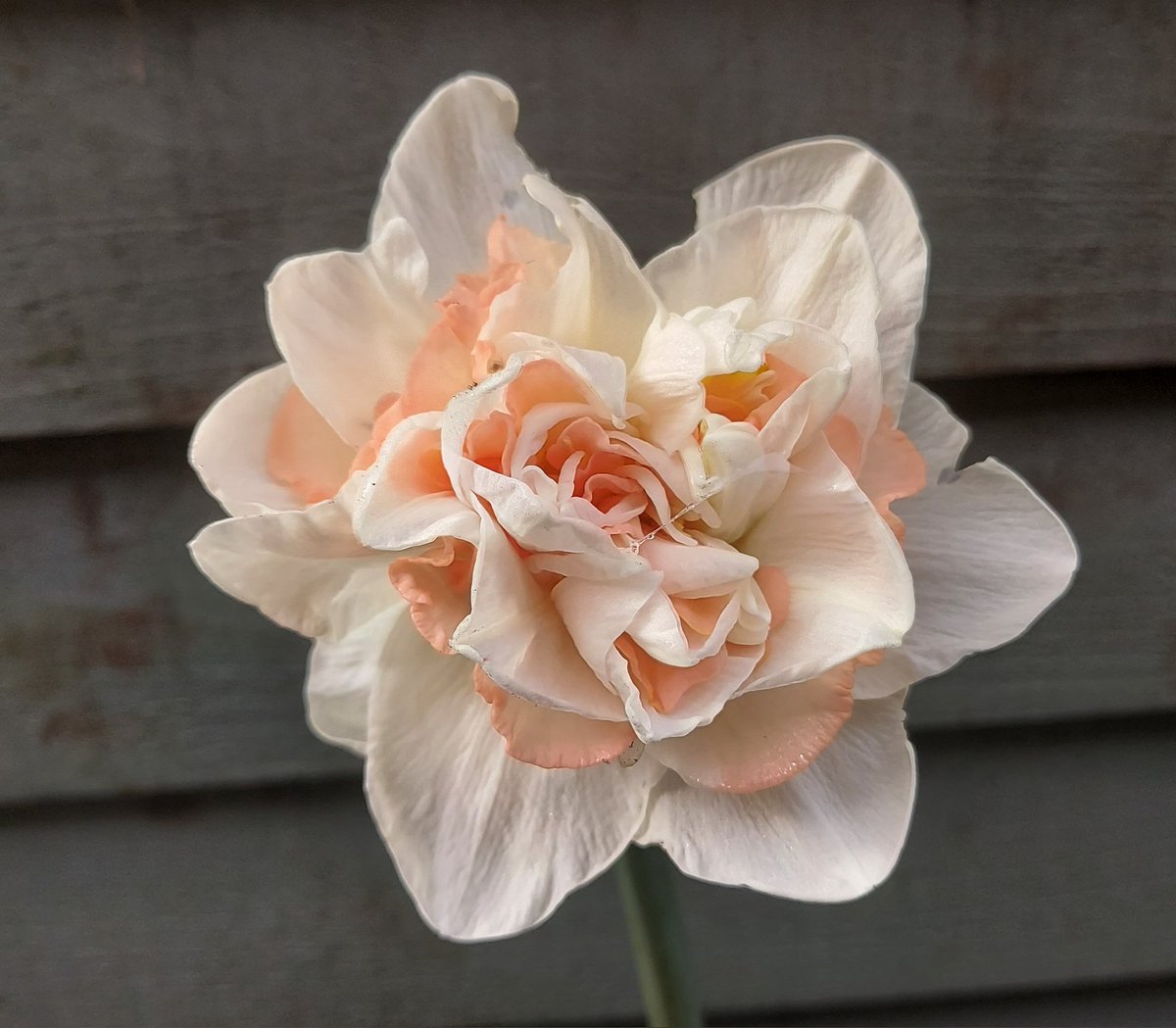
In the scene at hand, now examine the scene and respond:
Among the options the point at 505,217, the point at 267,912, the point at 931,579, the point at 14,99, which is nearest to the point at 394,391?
the point at 505,217

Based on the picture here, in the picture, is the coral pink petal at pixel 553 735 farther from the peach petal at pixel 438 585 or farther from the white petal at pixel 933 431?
the white petal at pixel 933 431

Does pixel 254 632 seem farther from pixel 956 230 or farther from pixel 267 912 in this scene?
pixel 956 230

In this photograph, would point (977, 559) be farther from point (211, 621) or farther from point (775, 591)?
point (211, 621)

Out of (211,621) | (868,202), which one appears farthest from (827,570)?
(211,621)

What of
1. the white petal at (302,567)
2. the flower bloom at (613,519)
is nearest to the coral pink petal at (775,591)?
the flower bloom at (613,519)

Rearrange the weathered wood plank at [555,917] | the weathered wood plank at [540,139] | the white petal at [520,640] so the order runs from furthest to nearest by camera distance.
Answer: the weathered wood plank at [555,917] → the weathered wood plank at [540,139] → the white petal at [520,640]

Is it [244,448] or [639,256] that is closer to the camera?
[244,448]

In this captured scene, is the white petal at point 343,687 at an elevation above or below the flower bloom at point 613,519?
below
